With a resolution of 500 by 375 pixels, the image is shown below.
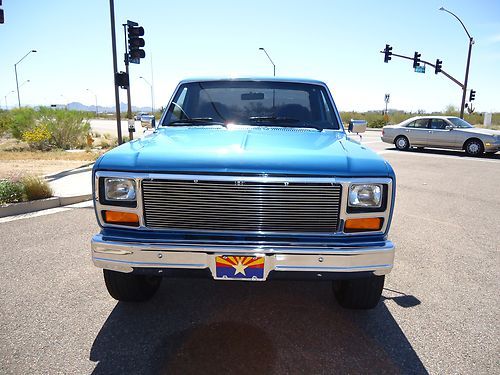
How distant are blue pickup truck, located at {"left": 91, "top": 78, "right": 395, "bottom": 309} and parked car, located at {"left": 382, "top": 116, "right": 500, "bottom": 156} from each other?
1401cm

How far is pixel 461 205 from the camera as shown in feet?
22.2

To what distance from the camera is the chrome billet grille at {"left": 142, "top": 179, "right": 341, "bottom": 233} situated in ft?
7.65

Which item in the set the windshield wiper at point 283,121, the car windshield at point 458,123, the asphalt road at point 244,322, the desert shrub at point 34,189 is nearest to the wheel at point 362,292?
the asphalt road at point 244,322

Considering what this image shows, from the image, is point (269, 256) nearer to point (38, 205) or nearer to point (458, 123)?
point (38, 205)

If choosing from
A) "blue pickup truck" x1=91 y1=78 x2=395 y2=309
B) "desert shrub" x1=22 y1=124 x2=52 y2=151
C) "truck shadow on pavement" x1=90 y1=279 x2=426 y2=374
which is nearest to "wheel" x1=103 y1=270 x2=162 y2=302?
"truck shadow on pavement" x1=90 y1=279 x2=426 y2=374

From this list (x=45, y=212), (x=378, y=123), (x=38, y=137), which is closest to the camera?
(x=45, y=212)

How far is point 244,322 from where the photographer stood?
285 centimetres

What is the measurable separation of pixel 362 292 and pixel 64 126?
15.5 meters

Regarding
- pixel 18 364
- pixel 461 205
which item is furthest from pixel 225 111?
pixel 461 205

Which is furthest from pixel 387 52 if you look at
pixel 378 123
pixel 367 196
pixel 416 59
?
pixel 367 196

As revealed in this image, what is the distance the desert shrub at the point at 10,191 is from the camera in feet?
19.5

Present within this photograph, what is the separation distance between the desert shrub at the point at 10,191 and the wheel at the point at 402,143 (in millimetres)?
14526

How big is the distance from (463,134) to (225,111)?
44.8 feet

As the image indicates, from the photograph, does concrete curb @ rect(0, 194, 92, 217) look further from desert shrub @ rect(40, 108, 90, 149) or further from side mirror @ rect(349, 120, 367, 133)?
desert shrub @ rect(40, 108, 90, 149)
